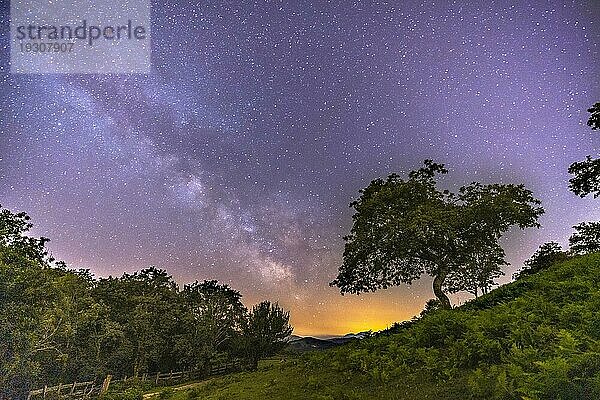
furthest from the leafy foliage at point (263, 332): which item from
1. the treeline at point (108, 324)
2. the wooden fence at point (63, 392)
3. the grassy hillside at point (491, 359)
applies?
the grassy hillside at point (491, 359)

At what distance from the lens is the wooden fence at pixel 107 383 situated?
21.1 metres

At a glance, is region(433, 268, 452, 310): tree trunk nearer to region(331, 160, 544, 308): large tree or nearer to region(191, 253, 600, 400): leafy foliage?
region(331, 160, 544, 308): large tree

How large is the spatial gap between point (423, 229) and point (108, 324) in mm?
23561

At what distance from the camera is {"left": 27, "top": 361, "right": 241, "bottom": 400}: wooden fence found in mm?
21116

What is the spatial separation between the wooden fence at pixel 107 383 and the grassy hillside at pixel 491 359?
46.3 ft

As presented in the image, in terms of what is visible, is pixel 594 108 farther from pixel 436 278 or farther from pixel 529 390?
pixel 529 390

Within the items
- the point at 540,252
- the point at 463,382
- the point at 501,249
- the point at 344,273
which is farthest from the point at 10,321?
the point at 540,252

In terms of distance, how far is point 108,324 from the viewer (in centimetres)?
3066

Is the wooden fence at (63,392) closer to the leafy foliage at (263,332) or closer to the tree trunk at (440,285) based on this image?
the leafy foliage at (263,332)

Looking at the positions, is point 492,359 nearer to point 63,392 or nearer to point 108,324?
point 63,392

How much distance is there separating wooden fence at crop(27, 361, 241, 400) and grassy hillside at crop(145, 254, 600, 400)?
14.1 m

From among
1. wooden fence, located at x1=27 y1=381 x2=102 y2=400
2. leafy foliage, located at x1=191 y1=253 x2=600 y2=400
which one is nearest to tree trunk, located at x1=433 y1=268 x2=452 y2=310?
leafy foliage, located at x1=191 y1=253 x2=600 y2=400

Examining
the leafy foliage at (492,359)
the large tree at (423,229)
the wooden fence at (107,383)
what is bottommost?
the wooden fence at (107,383)

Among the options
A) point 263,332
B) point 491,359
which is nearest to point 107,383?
point 263,332
